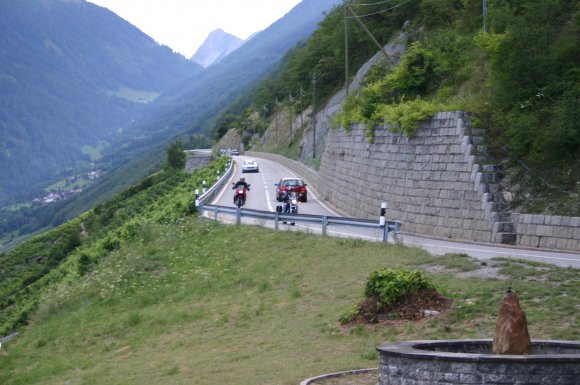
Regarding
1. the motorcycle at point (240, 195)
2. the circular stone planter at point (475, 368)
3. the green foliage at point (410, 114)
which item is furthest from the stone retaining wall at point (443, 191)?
the circular stone planter at point (475, 368)

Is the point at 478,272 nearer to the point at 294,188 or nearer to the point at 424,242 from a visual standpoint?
the point at 424,242

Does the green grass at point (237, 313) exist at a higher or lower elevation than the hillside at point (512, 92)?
lower

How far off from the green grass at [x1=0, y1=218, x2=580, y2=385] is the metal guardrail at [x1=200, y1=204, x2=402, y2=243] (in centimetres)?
56

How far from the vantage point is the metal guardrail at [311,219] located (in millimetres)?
20359

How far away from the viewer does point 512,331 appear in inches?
314

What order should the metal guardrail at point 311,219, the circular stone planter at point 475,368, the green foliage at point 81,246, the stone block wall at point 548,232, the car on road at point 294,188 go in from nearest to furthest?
the circular stone planter at point 475,368 < the stone block wall at point 548,232 < the metal guardrail at point 311,219 < the green foliage at point 81,246 < the car on road at point 294,188

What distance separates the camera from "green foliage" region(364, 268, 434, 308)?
13.3m

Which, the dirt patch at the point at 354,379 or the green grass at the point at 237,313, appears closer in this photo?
the dirt patch at the point at 354,379

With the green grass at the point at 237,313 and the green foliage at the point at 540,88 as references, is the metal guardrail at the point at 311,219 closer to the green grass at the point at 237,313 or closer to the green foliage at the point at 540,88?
the green grass at the point at 237,313

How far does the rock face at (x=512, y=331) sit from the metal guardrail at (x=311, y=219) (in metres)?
12.0

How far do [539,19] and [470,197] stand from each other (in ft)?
20.0

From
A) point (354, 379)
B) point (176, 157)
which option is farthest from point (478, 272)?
point (176, 157)

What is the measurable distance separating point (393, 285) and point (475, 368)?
18.3 feet

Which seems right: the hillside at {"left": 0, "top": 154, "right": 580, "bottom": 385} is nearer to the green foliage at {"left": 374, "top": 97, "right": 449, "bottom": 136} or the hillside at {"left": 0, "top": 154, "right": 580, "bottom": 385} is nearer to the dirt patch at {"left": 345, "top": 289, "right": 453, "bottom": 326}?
the dirt patch at {"left": 345, "top": 289, "right": 453, "bottom": 326}
